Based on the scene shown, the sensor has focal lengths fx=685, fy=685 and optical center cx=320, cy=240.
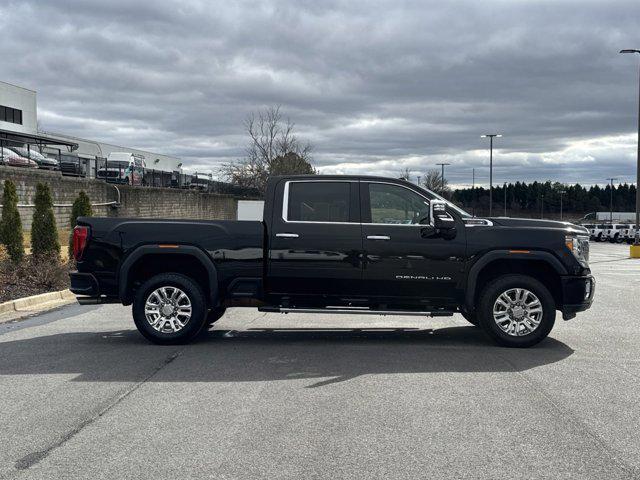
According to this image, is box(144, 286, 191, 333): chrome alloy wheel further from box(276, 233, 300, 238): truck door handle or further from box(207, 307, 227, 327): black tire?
box(276, 233, 300, 238): truck door handle

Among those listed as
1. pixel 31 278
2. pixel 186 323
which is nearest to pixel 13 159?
pixel 31 278

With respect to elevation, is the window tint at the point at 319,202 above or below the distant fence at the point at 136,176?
below

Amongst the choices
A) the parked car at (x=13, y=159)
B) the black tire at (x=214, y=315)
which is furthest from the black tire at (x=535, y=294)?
the parked car at (x=13, y=159)

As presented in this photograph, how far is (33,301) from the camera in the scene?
12.6 m

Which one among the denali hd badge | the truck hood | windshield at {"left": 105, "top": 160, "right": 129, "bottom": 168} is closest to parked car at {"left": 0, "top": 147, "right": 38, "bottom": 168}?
windshield at {"left": 105, "top": 160, "right": 129, "bottom": 168}

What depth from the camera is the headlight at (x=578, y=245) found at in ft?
28.2

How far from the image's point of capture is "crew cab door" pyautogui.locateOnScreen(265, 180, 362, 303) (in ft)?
28.0

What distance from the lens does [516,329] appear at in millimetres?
8500

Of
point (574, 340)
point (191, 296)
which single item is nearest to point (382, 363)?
point (191, 296)

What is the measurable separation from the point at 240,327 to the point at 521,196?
185827 millimetres

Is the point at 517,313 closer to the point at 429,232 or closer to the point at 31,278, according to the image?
the point at 429,232

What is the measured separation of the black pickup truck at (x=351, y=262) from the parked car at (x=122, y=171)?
34003 mm

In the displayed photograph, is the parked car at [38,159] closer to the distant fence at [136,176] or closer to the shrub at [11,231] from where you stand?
the distant fence at [136,176]

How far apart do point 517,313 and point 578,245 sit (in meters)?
1.18
